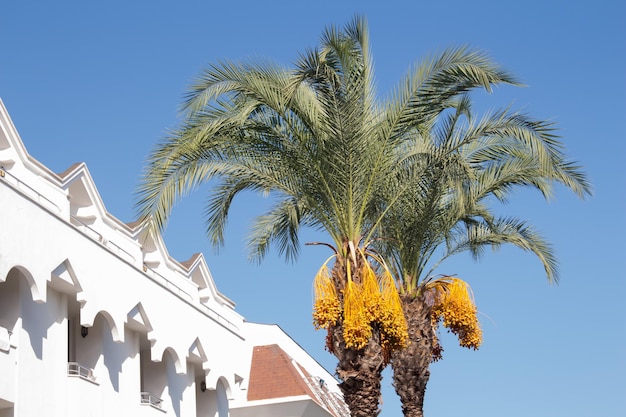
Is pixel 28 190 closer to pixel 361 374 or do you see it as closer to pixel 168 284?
pixel 168 284

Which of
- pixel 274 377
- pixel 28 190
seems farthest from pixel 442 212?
pixel 274 377

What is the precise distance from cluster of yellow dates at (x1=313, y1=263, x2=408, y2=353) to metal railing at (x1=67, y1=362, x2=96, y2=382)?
18.4 ft

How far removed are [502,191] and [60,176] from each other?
35.0ft

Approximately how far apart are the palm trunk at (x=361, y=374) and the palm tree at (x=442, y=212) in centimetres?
283

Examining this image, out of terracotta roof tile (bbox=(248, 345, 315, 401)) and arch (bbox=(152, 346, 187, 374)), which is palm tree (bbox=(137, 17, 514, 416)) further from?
terracotta roof tile (bbox=(248, 345, 315, 401))

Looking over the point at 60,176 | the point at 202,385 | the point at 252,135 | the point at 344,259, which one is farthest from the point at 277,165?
the point at 202,385

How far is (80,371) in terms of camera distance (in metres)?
23.4

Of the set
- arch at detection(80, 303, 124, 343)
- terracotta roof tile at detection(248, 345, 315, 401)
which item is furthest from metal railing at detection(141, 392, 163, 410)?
terracotta roof tile at detection(248, 345, 315, 401)

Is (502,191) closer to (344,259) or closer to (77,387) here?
(344,259)

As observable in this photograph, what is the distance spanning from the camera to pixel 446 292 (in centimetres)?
2503

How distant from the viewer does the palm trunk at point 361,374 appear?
68.5ft

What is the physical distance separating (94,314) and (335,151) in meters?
6.49

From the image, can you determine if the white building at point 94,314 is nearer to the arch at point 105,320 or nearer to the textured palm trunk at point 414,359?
the arch at point 105,320

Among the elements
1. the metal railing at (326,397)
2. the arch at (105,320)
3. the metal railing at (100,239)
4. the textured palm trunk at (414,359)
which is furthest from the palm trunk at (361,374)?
the metal railing at (326,397)
